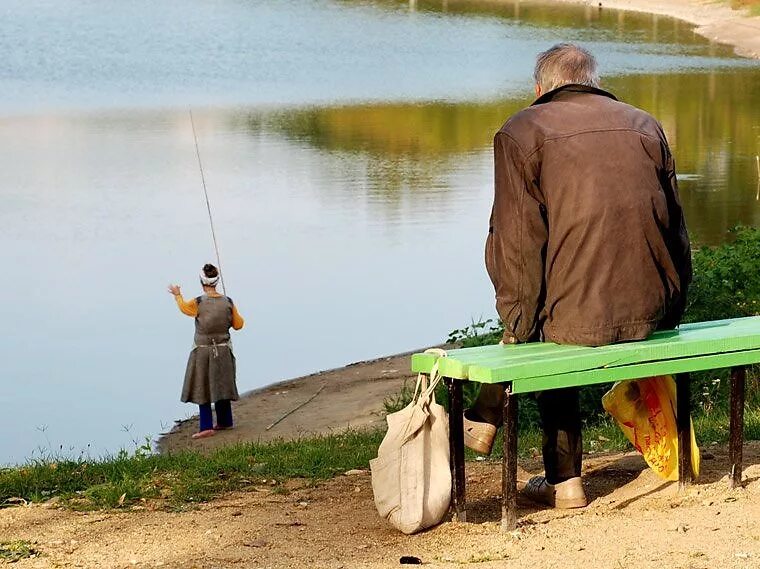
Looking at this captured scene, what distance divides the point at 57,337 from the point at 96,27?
152ft

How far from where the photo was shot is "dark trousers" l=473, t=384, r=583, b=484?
5.37 meters

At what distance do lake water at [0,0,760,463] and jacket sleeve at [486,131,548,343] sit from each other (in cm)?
585

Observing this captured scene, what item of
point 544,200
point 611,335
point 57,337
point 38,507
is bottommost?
point 57,337

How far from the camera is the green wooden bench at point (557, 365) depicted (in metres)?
4.85

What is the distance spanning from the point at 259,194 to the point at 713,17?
136ft

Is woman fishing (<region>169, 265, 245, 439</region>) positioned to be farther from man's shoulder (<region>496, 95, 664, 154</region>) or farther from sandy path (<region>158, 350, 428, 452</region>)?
man's shoulder (<region>496, 95, 664, 154</region>)

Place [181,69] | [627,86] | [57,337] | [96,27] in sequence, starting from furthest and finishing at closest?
[96,27]
[181,69]
[627,86]
[57,337]

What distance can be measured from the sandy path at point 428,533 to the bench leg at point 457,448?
0.08m

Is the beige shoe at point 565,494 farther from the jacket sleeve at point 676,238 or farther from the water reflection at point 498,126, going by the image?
the water reflection at point 498,126

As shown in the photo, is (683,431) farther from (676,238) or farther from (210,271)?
(210,271)

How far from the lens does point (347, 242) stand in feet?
60.1

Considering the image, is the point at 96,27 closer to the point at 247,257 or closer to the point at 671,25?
the point at 671,25

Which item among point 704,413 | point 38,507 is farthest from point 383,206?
point 38,507

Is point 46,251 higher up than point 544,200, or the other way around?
point 544,200
